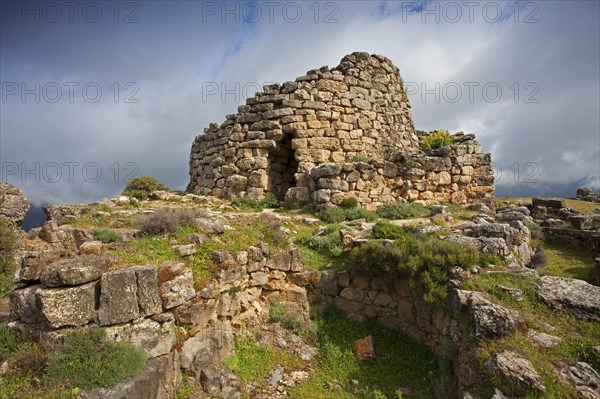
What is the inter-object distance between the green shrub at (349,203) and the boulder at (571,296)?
615 cm

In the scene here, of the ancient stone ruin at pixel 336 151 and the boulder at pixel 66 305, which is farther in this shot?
the ancient stone ruin at pixel 336 151

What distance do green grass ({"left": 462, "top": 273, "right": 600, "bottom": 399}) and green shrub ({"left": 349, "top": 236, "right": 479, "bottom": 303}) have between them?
0.46 m

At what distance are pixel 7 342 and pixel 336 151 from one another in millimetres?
11207

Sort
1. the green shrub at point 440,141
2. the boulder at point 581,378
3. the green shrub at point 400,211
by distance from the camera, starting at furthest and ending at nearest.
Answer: the green shrub at point 440,141
the green shrub at point 400,211
the boulder at point 581,378

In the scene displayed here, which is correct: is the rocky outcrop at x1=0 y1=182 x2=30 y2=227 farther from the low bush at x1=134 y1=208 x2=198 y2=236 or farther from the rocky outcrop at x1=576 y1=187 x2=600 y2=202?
the rocky outcrop at x1=576 y1=187 x2=600 y2=202

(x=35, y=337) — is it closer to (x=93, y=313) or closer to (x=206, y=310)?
(x=93, y=313)

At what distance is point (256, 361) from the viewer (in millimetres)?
5613

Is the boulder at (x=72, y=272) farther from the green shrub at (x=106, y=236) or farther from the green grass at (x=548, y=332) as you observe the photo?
the green grass at (x=548, y=332)

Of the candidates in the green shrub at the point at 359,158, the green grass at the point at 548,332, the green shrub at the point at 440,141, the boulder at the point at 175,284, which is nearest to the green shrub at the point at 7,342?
the boulder at the point at 175,284

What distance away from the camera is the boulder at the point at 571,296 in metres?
4.72

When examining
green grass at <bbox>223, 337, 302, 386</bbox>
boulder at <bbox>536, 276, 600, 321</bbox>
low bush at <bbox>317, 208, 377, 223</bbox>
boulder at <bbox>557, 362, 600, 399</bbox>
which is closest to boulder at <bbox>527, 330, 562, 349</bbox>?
boulder at <bbox>557, 362, 600, 399</bbox>

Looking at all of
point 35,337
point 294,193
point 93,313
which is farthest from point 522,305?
point 294,193

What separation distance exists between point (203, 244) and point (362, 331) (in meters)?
3.50

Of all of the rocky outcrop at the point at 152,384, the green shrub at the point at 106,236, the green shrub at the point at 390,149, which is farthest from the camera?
the green shrub at the point at 390,149
